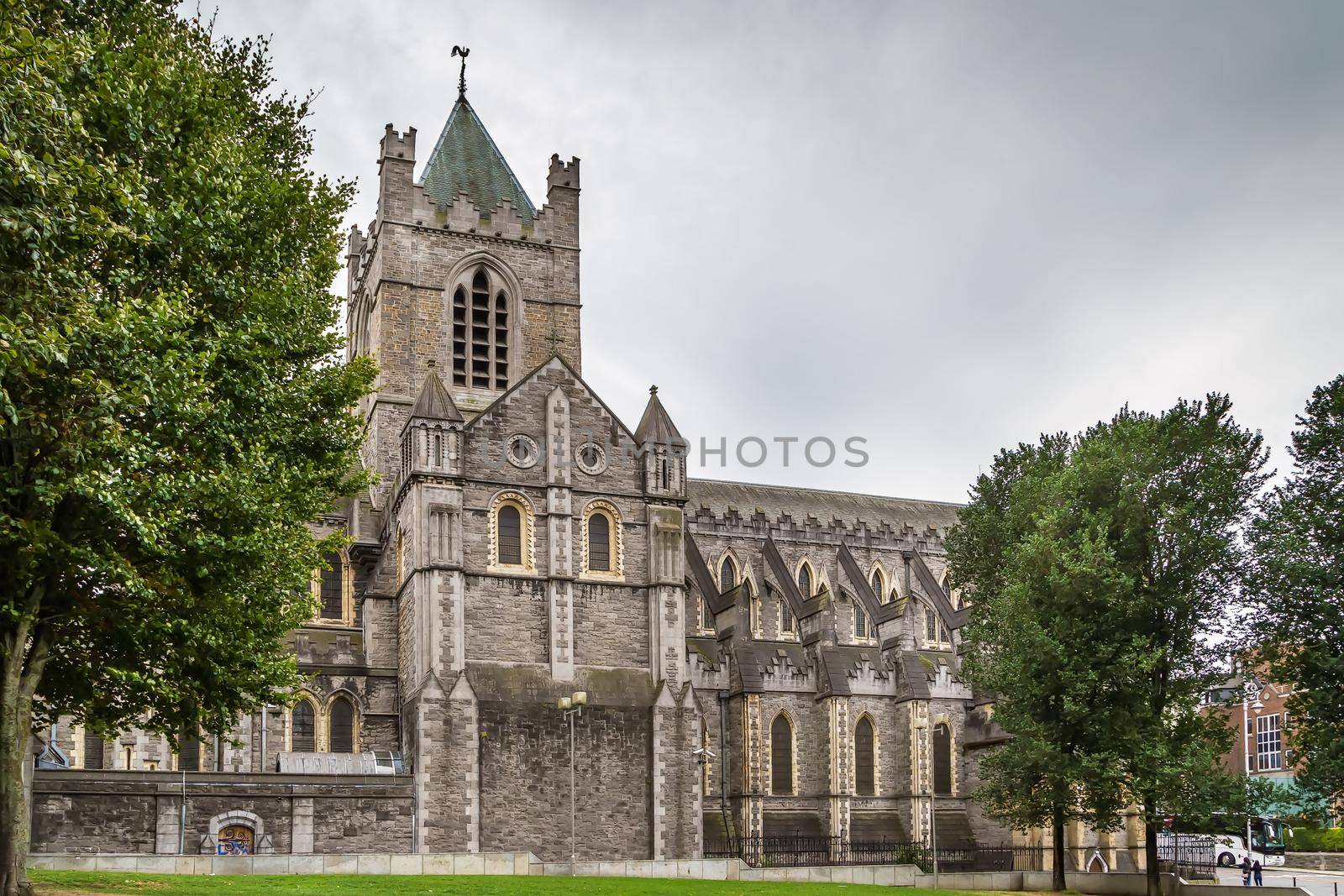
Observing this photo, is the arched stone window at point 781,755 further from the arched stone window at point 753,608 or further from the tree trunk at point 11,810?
the tree trunk at point 11,810

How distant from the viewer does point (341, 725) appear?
142ft

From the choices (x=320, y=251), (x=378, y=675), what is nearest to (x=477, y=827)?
(x=378, y=675)

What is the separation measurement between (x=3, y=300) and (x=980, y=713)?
144 ft

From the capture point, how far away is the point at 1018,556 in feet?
124

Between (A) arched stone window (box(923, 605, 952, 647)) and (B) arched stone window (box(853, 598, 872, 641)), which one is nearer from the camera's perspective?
(B) arched stone window (box(853, 598, 872, 641))

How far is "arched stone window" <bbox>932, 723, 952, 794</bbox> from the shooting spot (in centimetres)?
5422

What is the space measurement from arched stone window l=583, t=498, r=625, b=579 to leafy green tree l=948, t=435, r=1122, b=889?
1123cm

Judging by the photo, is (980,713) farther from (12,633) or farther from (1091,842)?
(12,633)

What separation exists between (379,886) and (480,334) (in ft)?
95.0

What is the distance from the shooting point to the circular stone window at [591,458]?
145 ft

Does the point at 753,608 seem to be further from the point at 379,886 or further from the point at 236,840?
the point at 379,886

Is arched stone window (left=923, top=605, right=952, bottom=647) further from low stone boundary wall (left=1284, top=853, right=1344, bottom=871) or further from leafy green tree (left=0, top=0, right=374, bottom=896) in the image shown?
leafy green tree (left=0, top=0, right=374, bottom=896)

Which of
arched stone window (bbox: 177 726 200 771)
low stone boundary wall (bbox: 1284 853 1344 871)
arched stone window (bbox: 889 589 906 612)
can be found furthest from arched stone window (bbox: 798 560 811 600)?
arched stone window (bbox: 177 726 200 771)

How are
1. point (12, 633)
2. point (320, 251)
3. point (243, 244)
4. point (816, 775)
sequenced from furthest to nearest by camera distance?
point (816, 775)
point (320, 251)
point (243, 244)
point (12, 633)
